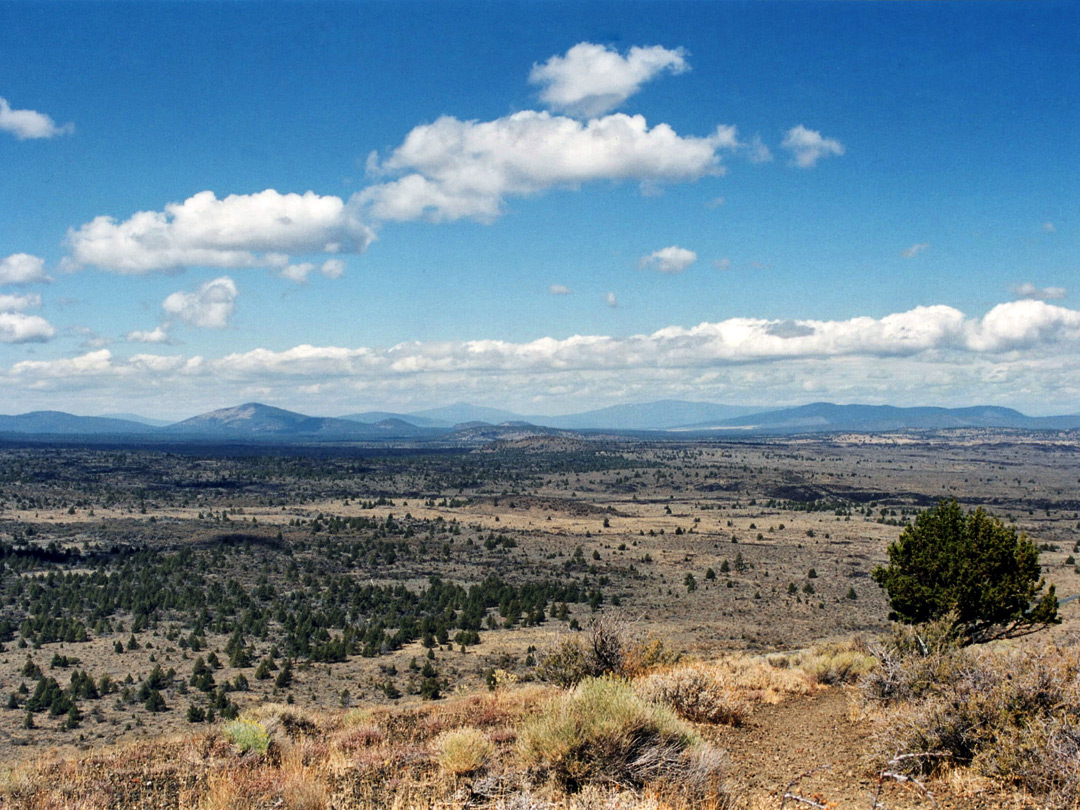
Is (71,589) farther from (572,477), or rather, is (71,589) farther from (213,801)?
(572,477)

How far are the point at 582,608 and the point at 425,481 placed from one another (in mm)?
87462

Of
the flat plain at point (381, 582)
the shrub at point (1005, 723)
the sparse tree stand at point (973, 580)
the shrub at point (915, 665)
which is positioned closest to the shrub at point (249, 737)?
the flat plain at point (381, 582)

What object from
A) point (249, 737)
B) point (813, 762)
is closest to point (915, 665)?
point (813, 762)

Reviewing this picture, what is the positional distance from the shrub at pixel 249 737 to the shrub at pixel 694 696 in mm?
5313

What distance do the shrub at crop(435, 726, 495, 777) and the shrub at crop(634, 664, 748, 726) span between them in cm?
256

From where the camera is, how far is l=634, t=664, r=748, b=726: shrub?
1020 cm

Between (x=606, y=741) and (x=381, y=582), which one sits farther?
(x=381, y=582)

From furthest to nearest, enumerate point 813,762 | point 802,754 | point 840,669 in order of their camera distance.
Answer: point 840,669, point 802,754, point 813,762

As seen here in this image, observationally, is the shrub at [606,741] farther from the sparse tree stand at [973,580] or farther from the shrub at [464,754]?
the sparse tree stand at [973,580]

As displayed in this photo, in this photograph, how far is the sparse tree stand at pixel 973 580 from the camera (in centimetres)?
1569

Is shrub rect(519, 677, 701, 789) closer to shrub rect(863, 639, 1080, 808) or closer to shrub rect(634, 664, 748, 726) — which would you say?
shrub rect(634, 664, 748, 726)

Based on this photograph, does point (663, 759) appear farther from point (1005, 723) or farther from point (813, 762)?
point (1005, 723)

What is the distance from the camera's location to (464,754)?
808cm

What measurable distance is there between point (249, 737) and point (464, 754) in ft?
12.4
